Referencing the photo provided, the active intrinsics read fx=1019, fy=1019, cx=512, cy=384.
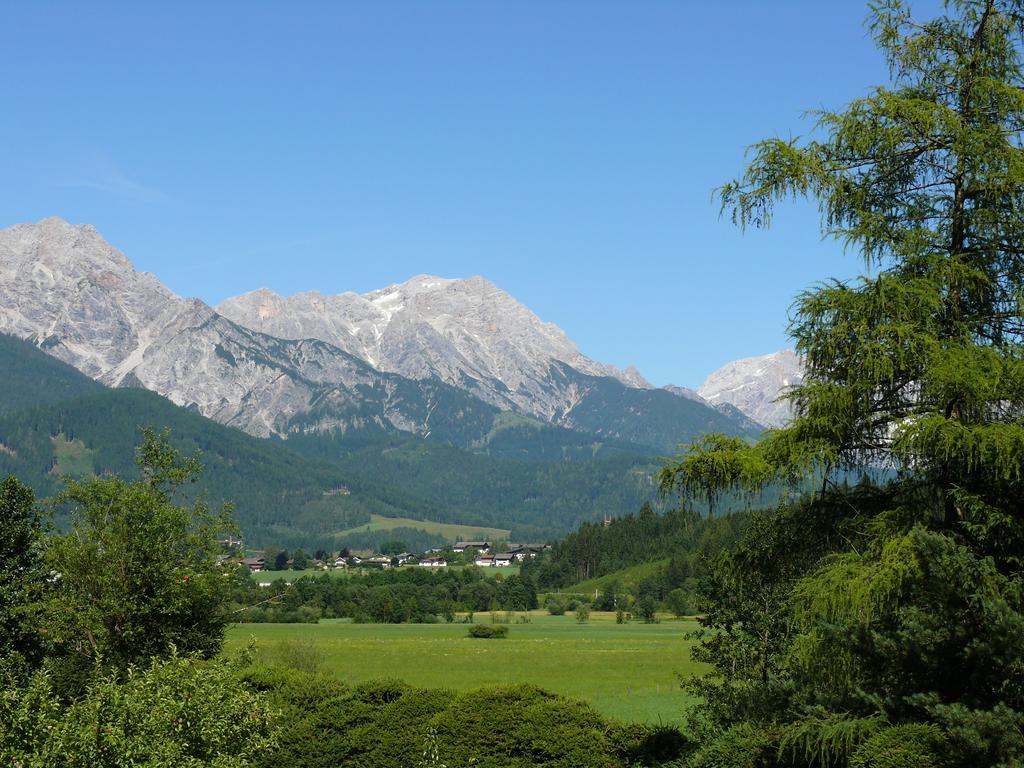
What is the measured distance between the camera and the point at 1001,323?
1516 cm

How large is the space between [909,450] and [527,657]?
9139cm

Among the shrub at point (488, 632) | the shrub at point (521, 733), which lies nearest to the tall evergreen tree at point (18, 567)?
the shrub at point (521, 733)

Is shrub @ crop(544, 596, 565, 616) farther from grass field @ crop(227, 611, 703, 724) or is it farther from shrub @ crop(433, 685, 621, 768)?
shrub @ crop(433, 685, 621, 768)

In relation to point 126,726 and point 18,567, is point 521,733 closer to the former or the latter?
point 126,726

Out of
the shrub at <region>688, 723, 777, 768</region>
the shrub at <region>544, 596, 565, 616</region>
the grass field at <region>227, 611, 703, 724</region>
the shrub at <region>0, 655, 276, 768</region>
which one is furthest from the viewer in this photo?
the shrub at <region>544, 596, 565, 616</region>

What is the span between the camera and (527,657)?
101 meters

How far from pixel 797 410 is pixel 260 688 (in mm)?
28774

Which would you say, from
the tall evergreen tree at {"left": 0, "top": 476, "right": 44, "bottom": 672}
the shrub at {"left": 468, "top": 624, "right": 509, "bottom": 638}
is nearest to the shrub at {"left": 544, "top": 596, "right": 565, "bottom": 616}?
the shrub at {"left": 468, "top": 624, "right": 509, "bottom": 638}

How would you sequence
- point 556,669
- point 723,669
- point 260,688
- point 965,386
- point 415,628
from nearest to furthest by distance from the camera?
1. point 965,386
2. point 723,669
3. point 260,688
4. point 556,669
5. point 415,628

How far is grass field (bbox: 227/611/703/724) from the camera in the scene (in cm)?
6769

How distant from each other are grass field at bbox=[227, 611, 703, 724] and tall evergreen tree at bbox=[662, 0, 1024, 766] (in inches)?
1439

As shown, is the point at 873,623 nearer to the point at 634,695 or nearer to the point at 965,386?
the point at 965,386

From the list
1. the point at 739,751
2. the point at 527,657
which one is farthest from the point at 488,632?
the point at 739,751

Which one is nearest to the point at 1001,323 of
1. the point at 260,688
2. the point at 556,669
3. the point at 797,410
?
the point at 797,410
